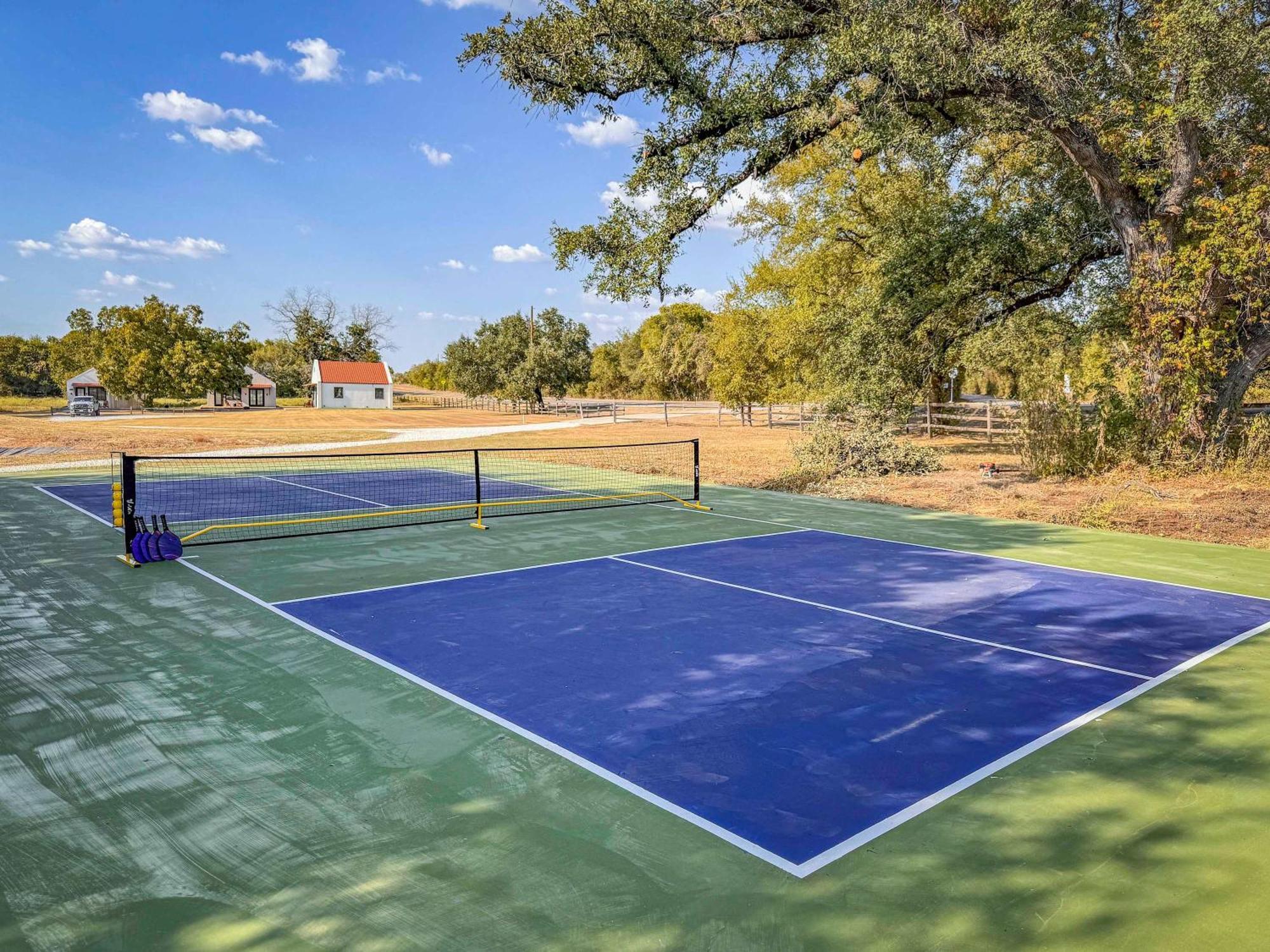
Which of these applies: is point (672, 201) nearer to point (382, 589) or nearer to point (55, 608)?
point (382, 589)

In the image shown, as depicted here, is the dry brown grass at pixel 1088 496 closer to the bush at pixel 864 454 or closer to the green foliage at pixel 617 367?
the bush at pixel 864 454

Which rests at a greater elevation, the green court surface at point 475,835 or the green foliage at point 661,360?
the green foliage at point 661,360

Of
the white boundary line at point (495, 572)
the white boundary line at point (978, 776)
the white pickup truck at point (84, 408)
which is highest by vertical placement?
the white pickup truck at point (84, 408)

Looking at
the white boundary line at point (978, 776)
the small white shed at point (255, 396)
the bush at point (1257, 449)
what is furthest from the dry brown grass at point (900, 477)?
the small white shed at point (255, 396)

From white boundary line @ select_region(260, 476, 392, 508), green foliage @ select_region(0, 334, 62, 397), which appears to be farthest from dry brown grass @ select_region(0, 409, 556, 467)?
green foliage @ select_region(0, 334, 62, 397)

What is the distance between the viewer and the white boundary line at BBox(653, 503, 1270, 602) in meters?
8.38

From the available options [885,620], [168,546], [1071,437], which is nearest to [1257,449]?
[1071,437]

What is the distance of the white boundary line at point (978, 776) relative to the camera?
345 cm

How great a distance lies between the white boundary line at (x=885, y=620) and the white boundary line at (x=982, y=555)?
3.34 meters

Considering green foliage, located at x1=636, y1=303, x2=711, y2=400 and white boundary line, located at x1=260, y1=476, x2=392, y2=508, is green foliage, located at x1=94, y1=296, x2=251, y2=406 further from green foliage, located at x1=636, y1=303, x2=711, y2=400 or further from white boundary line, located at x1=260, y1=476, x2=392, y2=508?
white boundary line, located at x1=260, y1=476, x2=392, y2=508

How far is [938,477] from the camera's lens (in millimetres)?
17406

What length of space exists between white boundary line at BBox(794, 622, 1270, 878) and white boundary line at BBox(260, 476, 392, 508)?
38.1 ft

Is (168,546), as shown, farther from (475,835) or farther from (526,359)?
(526,359)

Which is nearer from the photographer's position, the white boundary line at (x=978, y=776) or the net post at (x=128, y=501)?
the white boundary line at (x=978, y=776)
